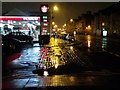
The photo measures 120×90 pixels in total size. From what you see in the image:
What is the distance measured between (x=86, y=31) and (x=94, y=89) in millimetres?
149809

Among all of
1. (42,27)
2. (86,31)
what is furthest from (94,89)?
(86,31)

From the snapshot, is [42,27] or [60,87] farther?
[42,27]

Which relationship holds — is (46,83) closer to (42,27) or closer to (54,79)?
(54,79)

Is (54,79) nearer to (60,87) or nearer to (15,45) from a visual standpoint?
(60,87)

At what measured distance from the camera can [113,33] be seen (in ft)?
317

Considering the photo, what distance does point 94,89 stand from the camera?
415 inches

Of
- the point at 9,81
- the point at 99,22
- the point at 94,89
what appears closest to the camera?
the point at 94,89

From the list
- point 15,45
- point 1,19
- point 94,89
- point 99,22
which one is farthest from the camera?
point 99,22

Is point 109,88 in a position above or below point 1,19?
below

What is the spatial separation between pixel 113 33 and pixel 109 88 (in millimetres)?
87142

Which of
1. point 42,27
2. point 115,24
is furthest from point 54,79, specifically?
point 115,24

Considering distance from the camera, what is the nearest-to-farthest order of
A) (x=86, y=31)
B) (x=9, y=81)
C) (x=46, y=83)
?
(x=46, y=83) < (x=9, y=81) < (x=86, y=31)

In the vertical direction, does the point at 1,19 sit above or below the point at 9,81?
above

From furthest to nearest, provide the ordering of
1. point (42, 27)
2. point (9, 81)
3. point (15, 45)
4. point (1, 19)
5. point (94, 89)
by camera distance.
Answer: point (1, 19) < point (42, 27) < point (15, 45) < point (9, 81) < point (94, 89)
